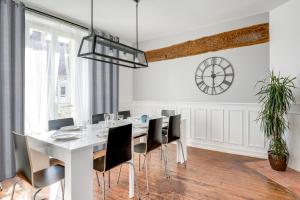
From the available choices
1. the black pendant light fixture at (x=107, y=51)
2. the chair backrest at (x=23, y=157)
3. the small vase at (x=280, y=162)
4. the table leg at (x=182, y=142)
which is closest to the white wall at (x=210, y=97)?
the small vase at (x=280, y=162)

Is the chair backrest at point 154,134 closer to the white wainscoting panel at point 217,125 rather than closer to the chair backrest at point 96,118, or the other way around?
the chair backrest at point 96,118

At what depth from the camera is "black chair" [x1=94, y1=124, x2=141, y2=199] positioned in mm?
1915

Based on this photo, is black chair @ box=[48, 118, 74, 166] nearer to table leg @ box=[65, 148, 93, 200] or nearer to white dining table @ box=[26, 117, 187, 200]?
white dining table @ box=[26, 117, 187, 200]

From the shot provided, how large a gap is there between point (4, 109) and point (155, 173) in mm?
2400

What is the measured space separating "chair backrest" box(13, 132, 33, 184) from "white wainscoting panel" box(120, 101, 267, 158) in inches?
133

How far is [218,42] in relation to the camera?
402 centimetres

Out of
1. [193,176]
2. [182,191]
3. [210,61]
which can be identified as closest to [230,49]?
[210,61]

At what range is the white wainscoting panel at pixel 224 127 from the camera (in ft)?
11.9

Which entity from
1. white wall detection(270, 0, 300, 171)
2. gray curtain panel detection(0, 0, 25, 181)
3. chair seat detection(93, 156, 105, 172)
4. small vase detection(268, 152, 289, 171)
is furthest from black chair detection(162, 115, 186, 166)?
gray curtain panel detection(0, 0, 25, 181)

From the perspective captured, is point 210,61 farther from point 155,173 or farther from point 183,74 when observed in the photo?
point 155,173

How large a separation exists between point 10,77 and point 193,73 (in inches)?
135

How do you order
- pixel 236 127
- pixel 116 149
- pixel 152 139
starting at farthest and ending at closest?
pixel 236 127
pixel 152 139
pixel 116 149

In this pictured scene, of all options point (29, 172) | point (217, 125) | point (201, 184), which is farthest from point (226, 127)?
point (29, 172)

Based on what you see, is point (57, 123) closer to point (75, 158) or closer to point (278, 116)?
point (75, 158)
